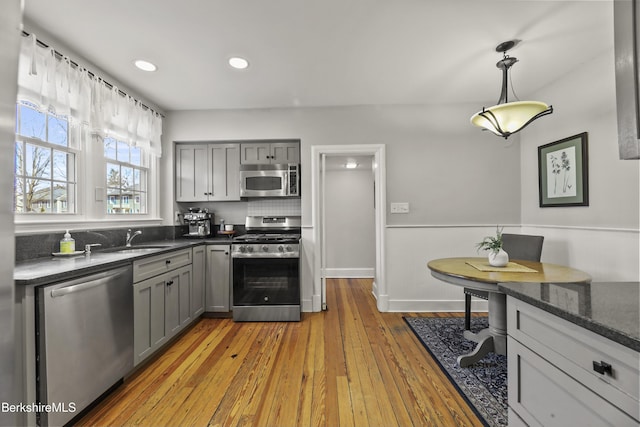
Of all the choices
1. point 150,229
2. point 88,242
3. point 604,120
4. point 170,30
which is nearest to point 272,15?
point 170,30

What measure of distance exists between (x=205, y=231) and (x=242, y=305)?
112 cm

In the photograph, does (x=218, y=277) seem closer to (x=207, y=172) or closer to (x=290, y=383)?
(x=207, y=172)

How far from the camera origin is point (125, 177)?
112 inches

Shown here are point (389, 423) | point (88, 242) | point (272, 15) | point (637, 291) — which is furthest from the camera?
point (88, 242)

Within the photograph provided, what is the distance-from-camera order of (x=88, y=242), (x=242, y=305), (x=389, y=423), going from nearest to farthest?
1. (x=389, y=423)
2. (x=88, y=242)
3. (x=242, y=305)

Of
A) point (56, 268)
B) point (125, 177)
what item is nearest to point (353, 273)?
point (125, 177)

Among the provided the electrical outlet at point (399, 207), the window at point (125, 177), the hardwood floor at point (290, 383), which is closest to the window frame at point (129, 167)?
the window at point (125, 177)

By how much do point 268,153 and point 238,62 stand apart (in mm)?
1188

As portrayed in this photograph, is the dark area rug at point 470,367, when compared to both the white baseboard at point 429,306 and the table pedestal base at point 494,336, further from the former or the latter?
the white baseboard at point 429,306

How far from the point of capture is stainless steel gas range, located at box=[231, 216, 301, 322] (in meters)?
2.94

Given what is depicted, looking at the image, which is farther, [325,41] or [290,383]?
[325,41]

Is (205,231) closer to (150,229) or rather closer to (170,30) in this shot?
(150,229)

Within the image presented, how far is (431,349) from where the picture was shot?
228cm

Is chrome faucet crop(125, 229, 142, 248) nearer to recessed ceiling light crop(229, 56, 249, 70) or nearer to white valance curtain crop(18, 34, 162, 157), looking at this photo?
white valance curtain crop(18, 34, 162, 157)
